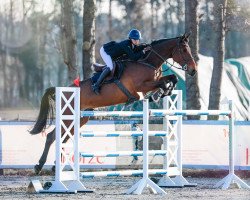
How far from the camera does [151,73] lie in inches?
591

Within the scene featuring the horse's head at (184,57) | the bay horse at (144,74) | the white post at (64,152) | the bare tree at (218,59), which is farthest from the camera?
the bare tree at (218,59)

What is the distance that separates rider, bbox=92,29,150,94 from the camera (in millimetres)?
14836

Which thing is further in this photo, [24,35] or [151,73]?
[24,35]

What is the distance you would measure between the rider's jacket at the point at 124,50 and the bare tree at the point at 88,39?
6.01 meters

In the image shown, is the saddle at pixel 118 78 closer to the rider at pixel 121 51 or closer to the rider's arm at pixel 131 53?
the rider at pixel 121 51

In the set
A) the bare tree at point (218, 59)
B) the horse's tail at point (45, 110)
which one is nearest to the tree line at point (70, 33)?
the bare tree at point (218, 59)

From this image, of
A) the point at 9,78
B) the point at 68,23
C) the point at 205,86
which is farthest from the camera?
the point at 9,78

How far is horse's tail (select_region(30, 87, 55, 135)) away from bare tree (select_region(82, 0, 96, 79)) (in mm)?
5262

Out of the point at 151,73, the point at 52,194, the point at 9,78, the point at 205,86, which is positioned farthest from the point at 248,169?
the point at 9,78

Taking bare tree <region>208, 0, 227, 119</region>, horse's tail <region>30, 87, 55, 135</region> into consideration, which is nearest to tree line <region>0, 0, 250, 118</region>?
bare tree <region>208, 0, 227, 119</region>

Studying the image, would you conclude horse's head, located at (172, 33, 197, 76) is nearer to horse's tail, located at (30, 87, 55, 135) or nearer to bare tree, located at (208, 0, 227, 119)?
horse's tail, located at (30, 87, 55, 135)

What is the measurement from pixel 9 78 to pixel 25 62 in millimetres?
3750

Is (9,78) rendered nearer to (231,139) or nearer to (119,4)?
(119,4)

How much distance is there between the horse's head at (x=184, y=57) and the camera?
595 inches
